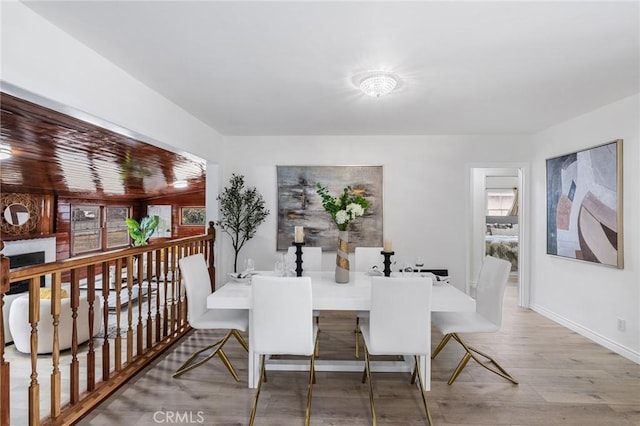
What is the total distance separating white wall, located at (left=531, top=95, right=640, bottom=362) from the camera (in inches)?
120

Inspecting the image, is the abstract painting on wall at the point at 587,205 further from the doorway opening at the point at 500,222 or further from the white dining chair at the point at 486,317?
the white dining chair at the point at 486,317

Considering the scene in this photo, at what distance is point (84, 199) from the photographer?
764 centimetres

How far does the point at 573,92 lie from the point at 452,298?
7.30ft

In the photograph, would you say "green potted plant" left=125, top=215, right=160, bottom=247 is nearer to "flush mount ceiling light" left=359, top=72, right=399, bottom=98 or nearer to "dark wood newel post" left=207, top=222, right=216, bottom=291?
"dark wood newel post" left=207, top=222, right=216, bottom=291

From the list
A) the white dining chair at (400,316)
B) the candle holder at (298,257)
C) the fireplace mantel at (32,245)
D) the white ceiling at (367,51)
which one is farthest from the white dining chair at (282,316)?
the fireplace mantel at (32,245)

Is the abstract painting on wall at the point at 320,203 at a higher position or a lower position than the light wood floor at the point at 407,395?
higher

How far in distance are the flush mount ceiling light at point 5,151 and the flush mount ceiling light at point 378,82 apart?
3.74m

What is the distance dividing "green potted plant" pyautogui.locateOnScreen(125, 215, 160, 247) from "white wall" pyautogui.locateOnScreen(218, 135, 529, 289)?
4.55 m

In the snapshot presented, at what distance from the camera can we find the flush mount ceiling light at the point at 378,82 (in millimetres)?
2473

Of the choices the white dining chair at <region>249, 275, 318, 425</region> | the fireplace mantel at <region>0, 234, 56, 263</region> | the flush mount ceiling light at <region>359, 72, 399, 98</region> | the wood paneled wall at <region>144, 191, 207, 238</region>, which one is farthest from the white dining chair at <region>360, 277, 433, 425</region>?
the wood paneled wall at <region>144, 191, 207, 238</region>

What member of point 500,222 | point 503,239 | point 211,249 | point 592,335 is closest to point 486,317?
point 592,335

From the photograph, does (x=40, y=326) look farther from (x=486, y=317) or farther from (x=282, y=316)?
(x=486, y=317)

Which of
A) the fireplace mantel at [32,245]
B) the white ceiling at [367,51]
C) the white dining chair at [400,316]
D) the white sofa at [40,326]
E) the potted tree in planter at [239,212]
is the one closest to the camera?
the white ceiling at [367,51]

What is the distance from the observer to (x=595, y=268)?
11.4 ft
